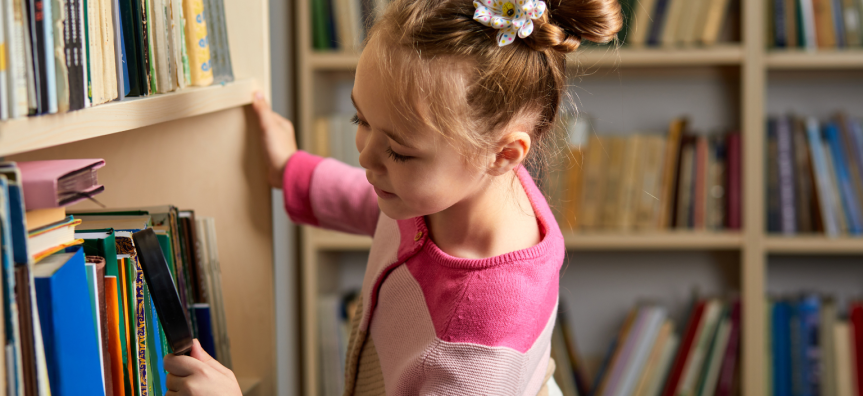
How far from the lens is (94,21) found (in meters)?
0.51

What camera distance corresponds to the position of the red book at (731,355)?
1547 millimetres

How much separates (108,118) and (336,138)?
1.04m

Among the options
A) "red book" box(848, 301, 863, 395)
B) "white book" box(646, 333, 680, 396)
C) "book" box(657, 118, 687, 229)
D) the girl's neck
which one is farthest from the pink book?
"red book" box(848, 301, 863, 395)

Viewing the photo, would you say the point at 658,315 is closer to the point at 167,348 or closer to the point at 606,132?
the point at 606,132

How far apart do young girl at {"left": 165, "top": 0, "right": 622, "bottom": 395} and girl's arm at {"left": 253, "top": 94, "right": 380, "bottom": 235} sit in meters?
0.14

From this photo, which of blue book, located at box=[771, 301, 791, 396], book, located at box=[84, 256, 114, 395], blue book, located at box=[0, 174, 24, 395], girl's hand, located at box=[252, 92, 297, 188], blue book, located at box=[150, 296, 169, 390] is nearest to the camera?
blue book, located at box=[0, 174, 24, 395]

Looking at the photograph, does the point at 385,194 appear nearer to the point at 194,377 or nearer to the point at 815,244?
the point at 194,377

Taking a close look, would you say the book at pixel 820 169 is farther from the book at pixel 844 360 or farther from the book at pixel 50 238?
the book at pixel 50 238

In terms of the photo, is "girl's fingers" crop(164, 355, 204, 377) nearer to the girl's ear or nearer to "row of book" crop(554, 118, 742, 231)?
the girl's ear

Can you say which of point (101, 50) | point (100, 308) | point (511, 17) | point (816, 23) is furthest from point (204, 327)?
point (816, 23)

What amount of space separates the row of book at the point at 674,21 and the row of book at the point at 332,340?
92 centimetres

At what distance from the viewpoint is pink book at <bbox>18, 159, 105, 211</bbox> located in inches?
16.7

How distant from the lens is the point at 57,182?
1.42ft

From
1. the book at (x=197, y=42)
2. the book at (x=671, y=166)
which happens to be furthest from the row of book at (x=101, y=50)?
the book at (x=671, y=166)
